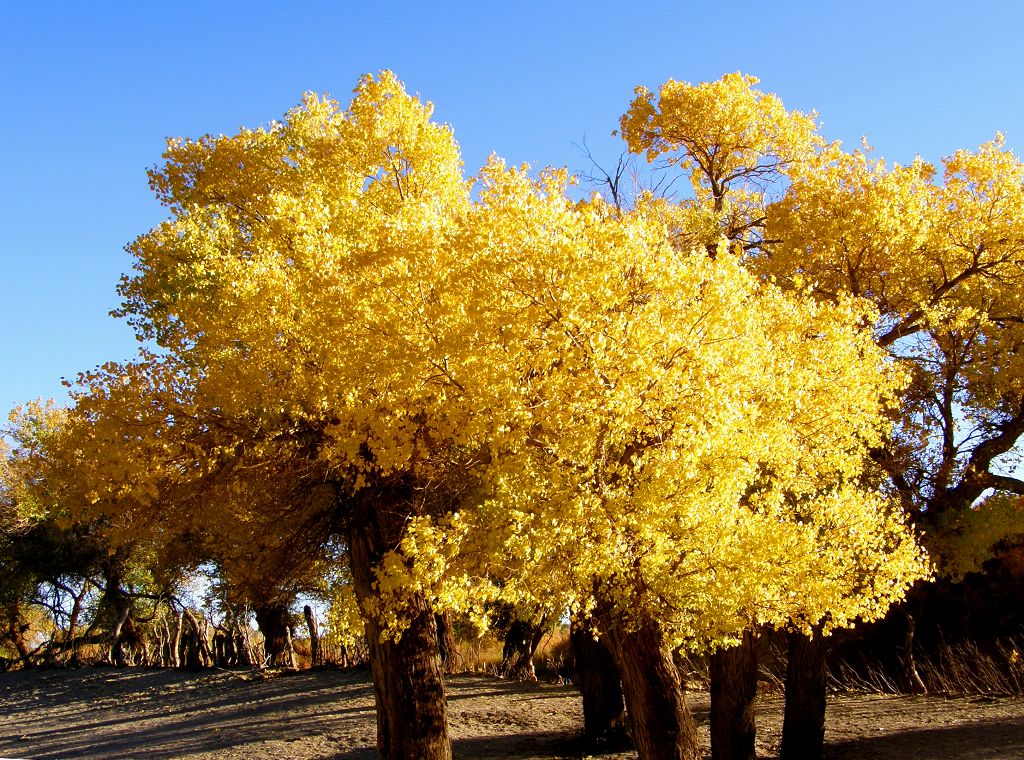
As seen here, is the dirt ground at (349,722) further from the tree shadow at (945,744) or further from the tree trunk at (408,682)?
the tree trunk at (408,682)

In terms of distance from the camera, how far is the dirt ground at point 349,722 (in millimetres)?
12008

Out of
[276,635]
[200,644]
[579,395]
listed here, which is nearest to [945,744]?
[579,395]

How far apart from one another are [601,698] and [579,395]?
299 inches

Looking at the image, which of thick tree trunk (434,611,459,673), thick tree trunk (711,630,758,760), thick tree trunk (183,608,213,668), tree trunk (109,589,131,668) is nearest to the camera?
thick tree trunk (711,630,758,760)

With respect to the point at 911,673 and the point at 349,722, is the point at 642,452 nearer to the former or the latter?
the point at 349,722

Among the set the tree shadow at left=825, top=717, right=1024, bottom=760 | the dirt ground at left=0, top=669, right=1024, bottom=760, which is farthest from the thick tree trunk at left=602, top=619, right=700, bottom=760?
the tree shadow at left=825, top=717, right=1024, bottom=760

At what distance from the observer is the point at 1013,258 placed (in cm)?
1158

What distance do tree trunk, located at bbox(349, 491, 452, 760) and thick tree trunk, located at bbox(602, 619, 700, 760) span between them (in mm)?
2458

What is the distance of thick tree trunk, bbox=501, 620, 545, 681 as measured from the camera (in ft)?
64.3

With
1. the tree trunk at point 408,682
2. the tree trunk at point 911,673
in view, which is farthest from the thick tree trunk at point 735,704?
the tree trunk at point 911,673

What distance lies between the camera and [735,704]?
35.9ft

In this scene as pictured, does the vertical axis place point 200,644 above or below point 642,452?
below

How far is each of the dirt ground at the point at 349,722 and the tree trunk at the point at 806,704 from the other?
459mm

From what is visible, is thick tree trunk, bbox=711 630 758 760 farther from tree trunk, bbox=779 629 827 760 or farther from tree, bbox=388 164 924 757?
tree, bbox=388 164 924 757
